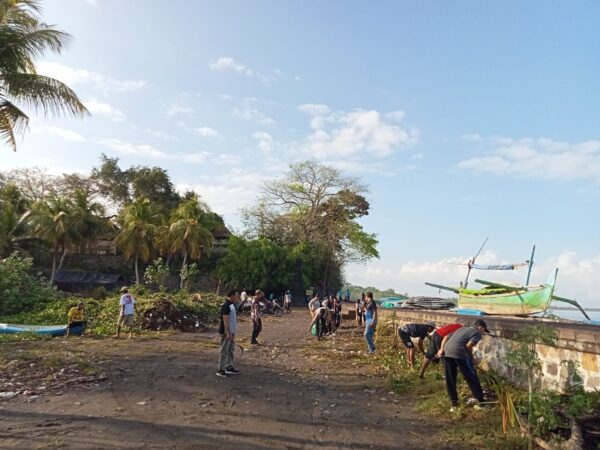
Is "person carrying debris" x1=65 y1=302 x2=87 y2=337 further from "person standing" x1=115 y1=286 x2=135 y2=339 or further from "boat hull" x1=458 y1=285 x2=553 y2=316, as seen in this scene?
"boat hull" x1=458 y1=285 x2=553 y2=316

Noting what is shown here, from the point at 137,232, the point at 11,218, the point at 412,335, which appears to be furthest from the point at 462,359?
the point at 11,218

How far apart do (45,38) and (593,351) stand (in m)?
13.9

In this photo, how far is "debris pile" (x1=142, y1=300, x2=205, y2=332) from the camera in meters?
17.1

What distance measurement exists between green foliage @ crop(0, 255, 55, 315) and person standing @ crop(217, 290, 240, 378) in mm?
16903

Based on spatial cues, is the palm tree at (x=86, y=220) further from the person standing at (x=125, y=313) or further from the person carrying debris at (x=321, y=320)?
the person carrying debris at (x=321, y=320)

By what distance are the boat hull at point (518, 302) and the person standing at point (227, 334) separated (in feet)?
51.1

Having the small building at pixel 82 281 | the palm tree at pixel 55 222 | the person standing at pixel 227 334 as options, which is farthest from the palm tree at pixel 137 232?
the person standing at pixel 227 334

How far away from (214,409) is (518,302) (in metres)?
18.1

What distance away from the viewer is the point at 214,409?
6711 mm

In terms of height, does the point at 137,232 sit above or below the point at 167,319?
above

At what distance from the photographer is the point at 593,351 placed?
550cm

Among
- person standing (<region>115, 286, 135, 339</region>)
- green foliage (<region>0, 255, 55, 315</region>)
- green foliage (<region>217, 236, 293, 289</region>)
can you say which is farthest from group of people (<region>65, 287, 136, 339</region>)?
green foliage (<region>217, 236, 293, 289</region>)

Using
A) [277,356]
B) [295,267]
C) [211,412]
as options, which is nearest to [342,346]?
[277,356]

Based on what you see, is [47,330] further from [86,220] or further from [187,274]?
[86,220]
